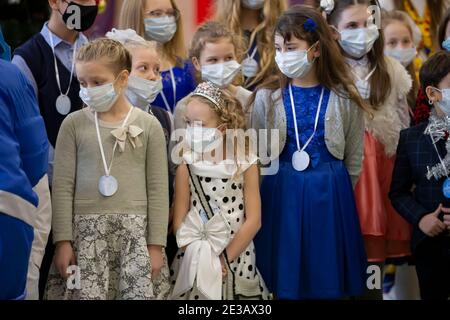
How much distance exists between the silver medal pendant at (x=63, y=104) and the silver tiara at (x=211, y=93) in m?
0.58

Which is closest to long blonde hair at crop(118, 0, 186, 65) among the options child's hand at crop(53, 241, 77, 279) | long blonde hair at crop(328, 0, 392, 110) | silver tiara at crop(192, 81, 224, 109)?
silver tiara at crop(192, 81, 224, 109)

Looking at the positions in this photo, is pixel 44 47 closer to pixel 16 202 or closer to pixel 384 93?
pixel 16 202

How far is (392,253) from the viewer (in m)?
4.49

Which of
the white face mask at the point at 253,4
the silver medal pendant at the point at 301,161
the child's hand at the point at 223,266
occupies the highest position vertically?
the white face mask at the point at 253,4

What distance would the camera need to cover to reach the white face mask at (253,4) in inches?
188

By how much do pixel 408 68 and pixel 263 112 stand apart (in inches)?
46.9

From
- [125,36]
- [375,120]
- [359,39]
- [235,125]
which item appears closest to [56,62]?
[125,36]

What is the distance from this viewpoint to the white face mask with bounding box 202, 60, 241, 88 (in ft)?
14.0

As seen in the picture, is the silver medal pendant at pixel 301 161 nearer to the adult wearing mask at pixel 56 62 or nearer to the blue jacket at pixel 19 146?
the adult wearing mask at pixel 56 62

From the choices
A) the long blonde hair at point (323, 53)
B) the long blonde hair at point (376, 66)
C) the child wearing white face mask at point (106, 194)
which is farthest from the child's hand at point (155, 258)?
the long blonde hair at point (376, 66)

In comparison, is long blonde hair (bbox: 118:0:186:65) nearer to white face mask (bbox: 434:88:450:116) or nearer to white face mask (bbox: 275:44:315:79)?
white face mask (bbox: 275:44:315:79)

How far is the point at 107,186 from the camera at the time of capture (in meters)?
3.61

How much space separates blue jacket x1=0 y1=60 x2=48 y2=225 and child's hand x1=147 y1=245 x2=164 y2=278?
673 mm

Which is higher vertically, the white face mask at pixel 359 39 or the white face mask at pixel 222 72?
the white face mask at pixel 359 39
